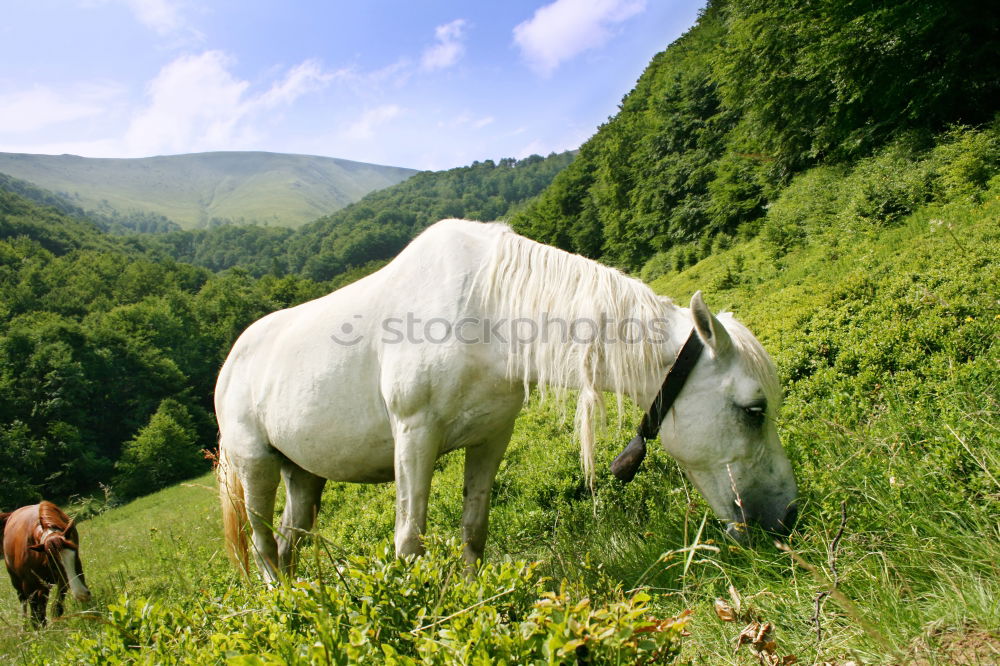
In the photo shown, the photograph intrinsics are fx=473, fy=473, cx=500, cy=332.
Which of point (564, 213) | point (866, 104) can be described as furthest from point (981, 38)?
point (564, 213)

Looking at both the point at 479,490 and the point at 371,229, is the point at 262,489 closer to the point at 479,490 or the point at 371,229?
the point at 479,490

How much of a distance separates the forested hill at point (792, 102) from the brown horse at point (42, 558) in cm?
1792

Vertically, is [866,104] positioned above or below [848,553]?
above

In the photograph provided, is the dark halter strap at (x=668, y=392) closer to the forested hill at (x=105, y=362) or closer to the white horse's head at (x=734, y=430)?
the white horse's head at (x=734, y=430)

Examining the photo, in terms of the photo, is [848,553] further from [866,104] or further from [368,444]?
[866,104]

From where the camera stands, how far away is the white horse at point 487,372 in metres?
2.19

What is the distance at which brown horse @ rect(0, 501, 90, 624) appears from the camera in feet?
17.6

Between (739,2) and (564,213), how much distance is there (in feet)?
108

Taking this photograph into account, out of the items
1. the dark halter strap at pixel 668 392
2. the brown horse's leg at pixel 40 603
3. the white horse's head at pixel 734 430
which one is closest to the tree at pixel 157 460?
the brown horse's leg at pixel 40 603

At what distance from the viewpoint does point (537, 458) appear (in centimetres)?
609

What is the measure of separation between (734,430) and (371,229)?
108m

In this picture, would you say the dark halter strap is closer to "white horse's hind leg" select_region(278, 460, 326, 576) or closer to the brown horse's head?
"white horse's hind leg" select_region(278, 460, 326, 576)

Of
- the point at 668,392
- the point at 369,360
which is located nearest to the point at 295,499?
the point at 369,360

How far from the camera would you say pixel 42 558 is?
559 centimetres
